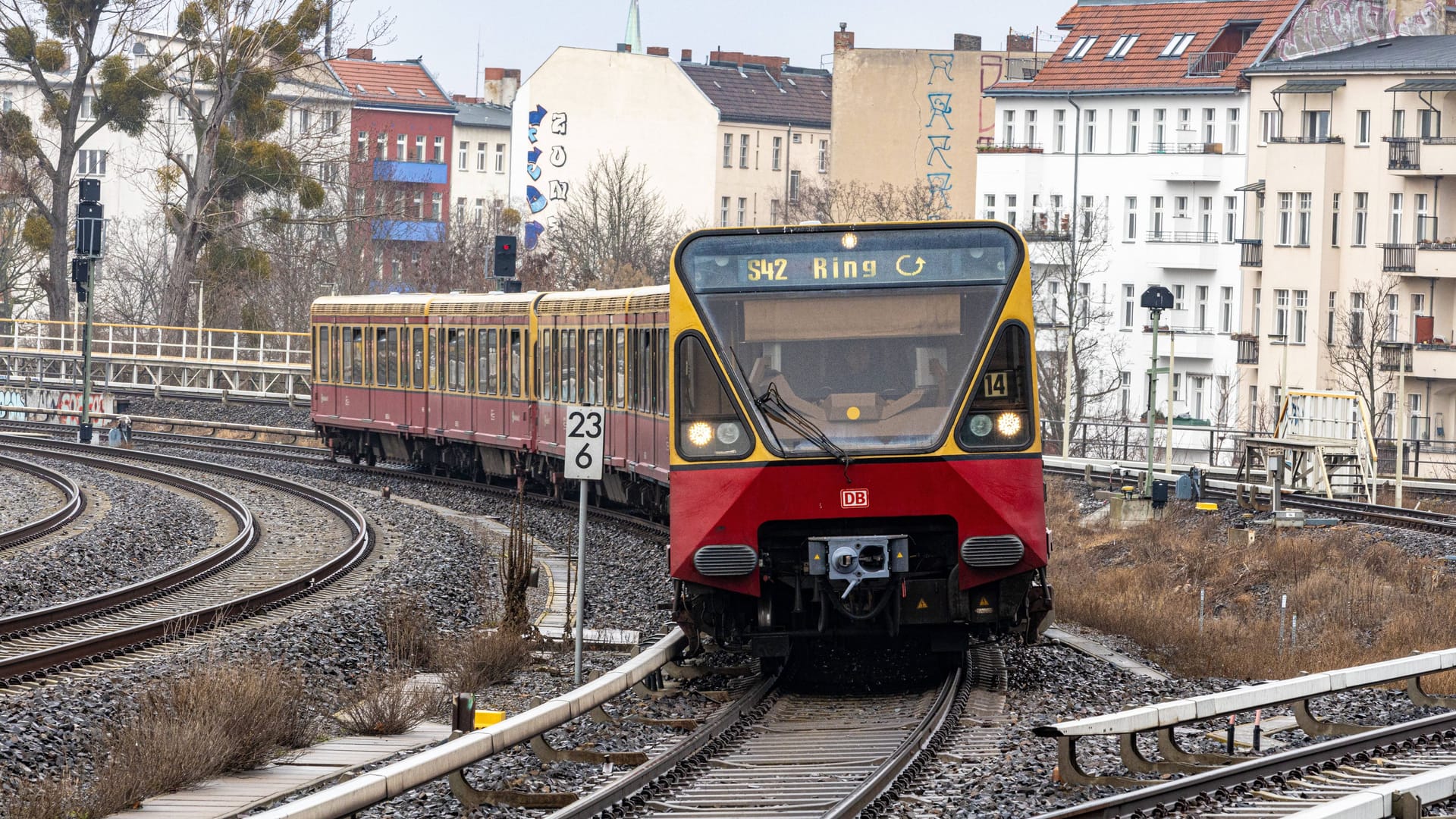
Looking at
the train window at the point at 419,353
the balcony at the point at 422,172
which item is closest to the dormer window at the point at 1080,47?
the balcony at the point at 422,172

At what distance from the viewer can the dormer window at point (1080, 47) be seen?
77875 mm

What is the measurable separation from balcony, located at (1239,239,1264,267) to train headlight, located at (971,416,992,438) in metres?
52.7

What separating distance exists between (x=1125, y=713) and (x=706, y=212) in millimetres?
96732

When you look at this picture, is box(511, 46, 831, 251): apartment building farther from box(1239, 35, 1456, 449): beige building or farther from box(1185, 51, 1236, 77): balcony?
box(1239, 35, 1456, 449): beige building

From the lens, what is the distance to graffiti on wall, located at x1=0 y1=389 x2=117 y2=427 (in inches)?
2003

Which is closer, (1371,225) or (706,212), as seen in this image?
(1371,225)

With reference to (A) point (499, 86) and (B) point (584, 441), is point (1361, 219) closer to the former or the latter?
(B) point (584, 441)

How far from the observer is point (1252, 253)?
2562 inches

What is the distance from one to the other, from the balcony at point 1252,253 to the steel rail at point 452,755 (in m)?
54.1

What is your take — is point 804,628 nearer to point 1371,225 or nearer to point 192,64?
point 192,64

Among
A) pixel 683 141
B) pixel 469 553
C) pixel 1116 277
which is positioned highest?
pixel 683 141

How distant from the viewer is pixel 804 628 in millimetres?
13953

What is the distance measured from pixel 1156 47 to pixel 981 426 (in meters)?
64.4

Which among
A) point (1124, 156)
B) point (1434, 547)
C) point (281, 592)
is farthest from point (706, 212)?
point (281, 592)
